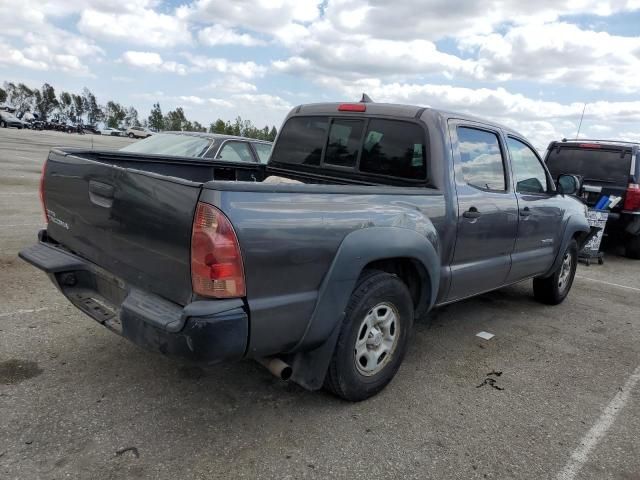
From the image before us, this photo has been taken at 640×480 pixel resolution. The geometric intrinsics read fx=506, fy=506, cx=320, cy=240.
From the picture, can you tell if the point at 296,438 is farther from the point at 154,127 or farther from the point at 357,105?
the point at 154,127

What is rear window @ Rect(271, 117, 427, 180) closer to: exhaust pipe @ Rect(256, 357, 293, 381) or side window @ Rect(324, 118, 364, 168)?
side window @ Rect(324, 118, 364, 168)

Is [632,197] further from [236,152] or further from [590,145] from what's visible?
[236,152]

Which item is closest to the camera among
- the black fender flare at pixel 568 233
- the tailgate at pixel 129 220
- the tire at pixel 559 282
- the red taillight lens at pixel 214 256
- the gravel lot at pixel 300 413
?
the red taillight lens at pixel 214 256

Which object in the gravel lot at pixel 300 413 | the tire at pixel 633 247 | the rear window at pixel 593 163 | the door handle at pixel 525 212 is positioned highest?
the rear window at pixel 593 163

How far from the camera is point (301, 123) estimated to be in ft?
14.9

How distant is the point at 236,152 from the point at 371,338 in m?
5.36

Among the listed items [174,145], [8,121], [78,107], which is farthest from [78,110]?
[174,145]

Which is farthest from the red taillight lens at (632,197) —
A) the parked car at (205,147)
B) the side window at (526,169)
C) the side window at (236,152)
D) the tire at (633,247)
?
the side window at (236,152)

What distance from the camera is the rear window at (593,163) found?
8656mm

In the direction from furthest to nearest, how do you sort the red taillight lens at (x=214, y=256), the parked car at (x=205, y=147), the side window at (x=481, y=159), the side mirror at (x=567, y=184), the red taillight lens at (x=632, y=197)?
the red taillight lens at (x=632, y=197) < the parked car at (x=205, y=147) < the side mirror at (x=567, y=184) < the side window at (x=481, y=159) < the red taillight lens at (x=214, y=256)

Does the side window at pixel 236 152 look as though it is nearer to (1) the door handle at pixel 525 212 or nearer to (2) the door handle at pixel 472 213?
(1) the door handle at pixel 525 212

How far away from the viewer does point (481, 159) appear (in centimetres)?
407

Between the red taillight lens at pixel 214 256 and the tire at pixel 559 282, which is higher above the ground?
the red taillight lens at pixel 214 256

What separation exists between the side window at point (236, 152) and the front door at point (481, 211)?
4.38 m
